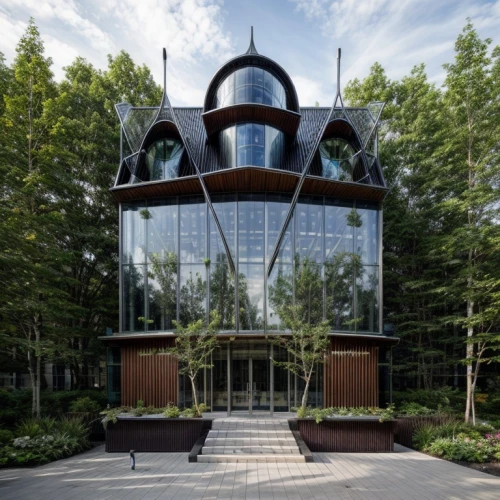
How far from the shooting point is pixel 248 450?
37.9ft

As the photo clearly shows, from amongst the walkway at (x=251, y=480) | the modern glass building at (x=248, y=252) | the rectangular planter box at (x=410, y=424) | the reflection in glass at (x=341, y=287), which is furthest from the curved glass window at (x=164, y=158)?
the rectangular planter box at (x=410, y=424)

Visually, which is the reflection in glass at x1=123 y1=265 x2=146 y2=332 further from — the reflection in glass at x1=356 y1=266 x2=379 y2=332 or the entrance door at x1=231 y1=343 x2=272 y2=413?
the reflection in glass at x1=356 y1=266 x2=379 y2=332

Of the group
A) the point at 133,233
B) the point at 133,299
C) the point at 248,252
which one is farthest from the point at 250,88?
the point at 133,299

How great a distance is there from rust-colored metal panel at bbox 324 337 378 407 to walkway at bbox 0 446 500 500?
3.35 metres

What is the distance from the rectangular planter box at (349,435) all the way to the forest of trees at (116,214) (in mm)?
5173

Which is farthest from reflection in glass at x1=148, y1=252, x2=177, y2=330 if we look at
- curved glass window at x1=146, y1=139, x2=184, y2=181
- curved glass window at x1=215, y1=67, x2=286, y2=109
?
curved glass window at x1=215, y1=67, x2=286, y2=109

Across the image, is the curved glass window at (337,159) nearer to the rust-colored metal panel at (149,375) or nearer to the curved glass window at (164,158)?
the curved glass window at (164,158)

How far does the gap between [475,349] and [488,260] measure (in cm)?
607

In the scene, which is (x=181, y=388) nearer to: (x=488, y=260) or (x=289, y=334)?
(x=289, y=334)

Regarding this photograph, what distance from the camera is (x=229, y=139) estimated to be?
16.9 metres

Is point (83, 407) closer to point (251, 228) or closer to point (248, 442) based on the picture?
point (248, 442)

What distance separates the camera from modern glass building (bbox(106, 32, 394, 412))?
15484 millimetres

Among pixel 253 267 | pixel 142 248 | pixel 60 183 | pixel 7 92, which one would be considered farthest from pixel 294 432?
pixel 7 92

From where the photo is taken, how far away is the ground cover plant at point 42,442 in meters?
11.1
